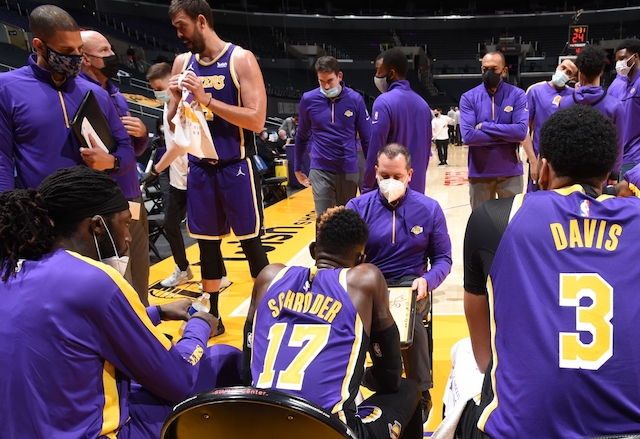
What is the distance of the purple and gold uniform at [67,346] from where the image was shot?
142cm

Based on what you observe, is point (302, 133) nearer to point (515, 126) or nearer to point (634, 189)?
point (515, 126)

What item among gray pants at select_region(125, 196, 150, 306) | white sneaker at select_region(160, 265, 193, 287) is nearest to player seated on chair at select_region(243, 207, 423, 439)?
gray pants at select_region(125, 196, 150, 306)

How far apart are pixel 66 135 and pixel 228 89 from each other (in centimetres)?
108

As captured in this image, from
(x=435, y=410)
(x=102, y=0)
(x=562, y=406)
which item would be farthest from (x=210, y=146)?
(x=102, y=0)

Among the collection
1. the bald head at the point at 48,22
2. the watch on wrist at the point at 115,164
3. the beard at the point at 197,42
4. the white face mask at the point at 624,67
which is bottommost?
the watch on wrist at the point at 115,164

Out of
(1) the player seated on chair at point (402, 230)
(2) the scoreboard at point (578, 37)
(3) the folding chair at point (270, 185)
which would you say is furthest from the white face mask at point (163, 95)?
(2) the scoreboard at point (578, 37)

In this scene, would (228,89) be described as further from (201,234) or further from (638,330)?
(638,330)

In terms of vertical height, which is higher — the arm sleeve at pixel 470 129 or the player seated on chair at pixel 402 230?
the arm sleeve at pixel 470 129

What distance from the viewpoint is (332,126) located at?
16.2ft

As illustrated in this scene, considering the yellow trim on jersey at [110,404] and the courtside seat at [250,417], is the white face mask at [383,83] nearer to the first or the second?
the yellow trim on jersey at [110,404]

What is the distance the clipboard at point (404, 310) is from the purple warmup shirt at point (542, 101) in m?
2.61

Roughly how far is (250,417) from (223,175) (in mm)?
2248

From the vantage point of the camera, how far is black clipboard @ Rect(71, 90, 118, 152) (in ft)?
8.11

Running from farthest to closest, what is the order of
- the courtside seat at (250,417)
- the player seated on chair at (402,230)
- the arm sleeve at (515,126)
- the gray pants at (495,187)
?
the gray pants at (495,187)
the arm sleeve at (515,126)
the player seated on chair at (402,230)
the courtside seat at (250,417)
